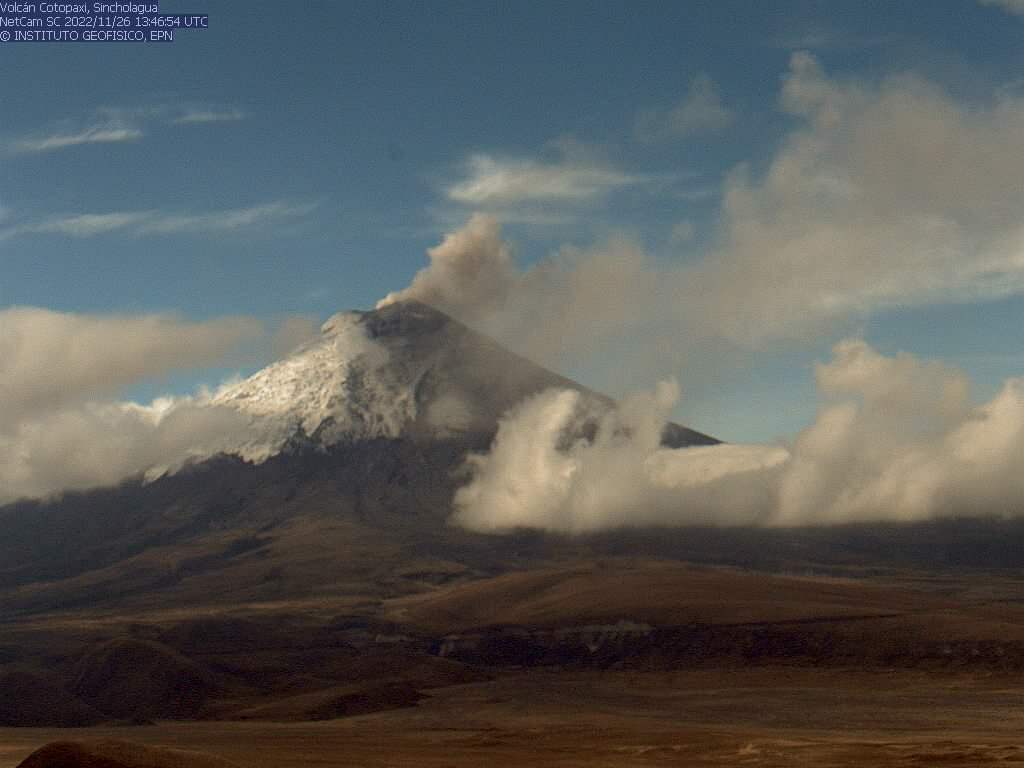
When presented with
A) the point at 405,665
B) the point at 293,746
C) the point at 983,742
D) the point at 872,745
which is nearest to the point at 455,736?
the point at 293,746

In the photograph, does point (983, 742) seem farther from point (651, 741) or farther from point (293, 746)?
point (293, 746)

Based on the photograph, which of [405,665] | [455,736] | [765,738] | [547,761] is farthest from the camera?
[405,665]

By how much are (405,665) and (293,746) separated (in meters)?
73.6

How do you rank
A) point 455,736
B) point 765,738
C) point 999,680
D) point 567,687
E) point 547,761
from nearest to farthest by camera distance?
point 547,761
point 765,738
point 455,736
point 999,680
point 567,687

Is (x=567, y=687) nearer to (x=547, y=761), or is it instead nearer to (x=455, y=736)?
(x=455, y=736)

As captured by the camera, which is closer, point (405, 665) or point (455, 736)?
point (455, 736)

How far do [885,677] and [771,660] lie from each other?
22.0m

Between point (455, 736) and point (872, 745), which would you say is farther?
point (455, 736)

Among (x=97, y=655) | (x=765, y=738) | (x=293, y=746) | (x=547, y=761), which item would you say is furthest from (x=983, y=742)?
(x=97, y=655)

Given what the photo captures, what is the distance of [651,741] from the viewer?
120m

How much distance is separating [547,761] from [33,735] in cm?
5954

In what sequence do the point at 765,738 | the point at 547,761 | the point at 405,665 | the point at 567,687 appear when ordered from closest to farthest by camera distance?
the point at 547,761
the point at 765,738
the point at 567,687
the point at 405,665

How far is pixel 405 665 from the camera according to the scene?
640ft

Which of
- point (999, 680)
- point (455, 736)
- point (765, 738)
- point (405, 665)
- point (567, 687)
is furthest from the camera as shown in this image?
point (405, 665)
